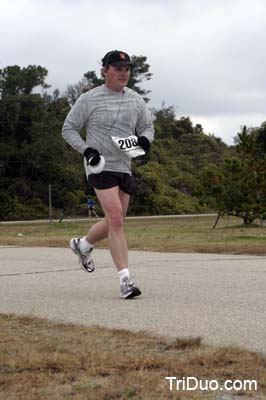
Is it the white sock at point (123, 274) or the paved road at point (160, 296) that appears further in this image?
the white sock at point (123, 274)

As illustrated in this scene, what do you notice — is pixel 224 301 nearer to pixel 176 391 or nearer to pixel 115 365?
pixel 115 365

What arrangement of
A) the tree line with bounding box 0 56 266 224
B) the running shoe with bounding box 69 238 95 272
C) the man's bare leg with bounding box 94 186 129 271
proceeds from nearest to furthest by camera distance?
the man's bare leg with bounding box 94 186 129 271, the running shoe with bounding box 69 238 95 272, the tree line with bounding box 0 56 266 224

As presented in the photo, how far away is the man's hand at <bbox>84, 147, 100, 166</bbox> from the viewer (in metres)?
6.42

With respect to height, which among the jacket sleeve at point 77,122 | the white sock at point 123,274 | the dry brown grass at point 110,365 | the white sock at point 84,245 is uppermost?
the jacket sleeve at point 77,122

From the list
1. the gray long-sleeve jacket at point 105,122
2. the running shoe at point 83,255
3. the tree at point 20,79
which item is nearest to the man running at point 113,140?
the gray long-sleeve jacket at point 105,122

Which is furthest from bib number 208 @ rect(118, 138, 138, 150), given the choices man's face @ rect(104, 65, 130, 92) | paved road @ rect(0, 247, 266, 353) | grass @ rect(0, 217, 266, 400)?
grass @ rect(0, 217, 266, 400)

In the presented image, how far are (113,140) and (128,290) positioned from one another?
4.26 ft

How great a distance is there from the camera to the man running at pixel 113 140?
21.5ft

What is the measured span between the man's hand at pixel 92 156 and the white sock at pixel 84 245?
989 mm

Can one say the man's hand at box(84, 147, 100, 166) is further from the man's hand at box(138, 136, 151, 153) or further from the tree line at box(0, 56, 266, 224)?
the tree line at box(0, 56, 266, 224)

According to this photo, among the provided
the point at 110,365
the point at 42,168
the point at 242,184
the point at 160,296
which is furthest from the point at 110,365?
the point at 42,168

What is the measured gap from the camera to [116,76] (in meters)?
6.61

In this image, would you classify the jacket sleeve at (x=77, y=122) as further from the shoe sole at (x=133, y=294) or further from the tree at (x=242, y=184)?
the tree at (x=242, y=184)

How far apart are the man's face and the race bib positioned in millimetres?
459
